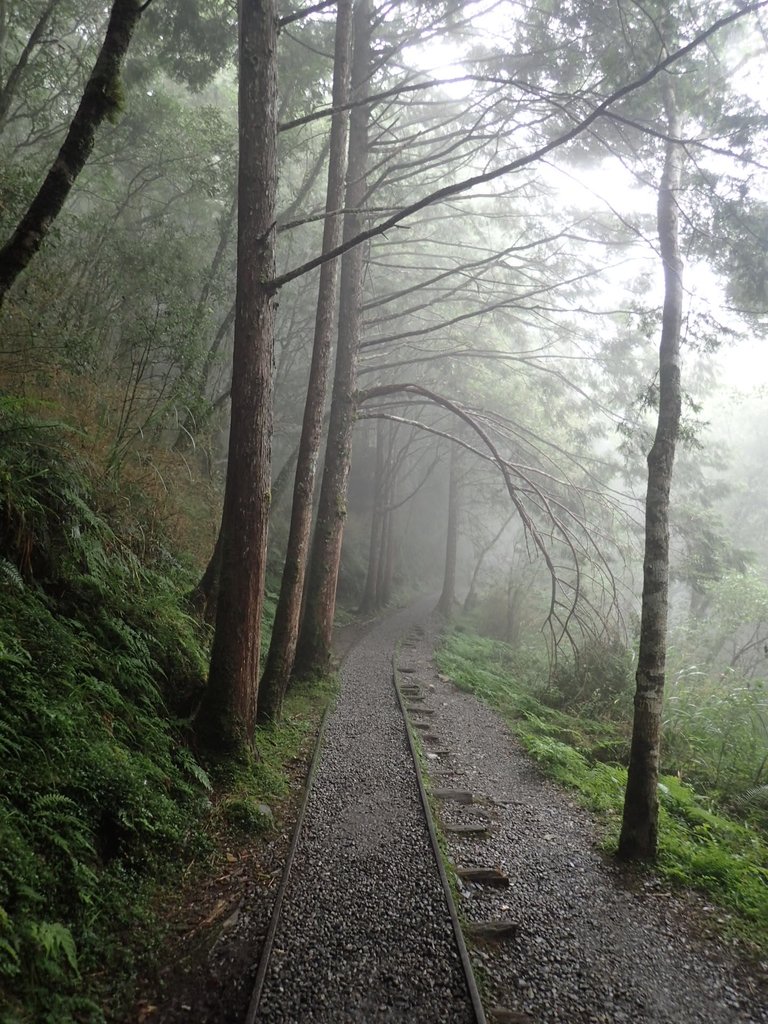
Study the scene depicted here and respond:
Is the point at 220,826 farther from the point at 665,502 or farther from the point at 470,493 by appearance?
the point at 470,493

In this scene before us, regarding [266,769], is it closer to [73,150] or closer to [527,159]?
[73,150]

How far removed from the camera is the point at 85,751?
146 inches

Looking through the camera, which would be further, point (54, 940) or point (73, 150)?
point (73, 150)

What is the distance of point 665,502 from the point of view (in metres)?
5.46

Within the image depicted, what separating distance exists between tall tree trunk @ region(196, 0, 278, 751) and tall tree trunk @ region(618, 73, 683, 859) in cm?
370

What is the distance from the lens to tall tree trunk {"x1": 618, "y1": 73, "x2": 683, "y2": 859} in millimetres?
5148

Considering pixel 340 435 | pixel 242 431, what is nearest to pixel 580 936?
pixel 242 431

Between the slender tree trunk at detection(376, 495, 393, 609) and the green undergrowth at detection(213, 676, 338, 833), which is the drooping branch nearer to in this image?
the green undergrowth at detection(213, 676, 338, 833)

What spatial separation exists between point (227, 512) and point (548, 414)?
14.2m

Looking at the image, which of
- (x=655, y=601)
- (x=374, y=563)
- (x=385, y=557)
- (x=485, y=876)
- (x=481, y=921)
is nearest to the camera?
(x=481, y=921)

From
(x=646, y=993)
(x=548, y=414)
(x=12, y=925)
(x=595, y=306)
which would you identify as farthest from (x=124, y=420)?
(x=548, y=414)

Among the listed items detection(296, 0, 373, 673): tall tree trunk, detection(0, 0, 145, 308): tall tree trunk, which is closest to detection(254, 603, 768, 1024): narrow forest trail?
detection(296, 0, 373, 673): tall tree trunk

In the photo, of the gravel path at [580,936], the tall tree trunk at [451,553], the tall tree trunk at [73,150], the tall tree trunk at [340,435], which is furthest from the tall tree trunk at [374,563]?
the tall tree trunk at [73,150]

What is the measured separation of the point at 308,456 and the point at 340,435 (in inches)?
68.2
